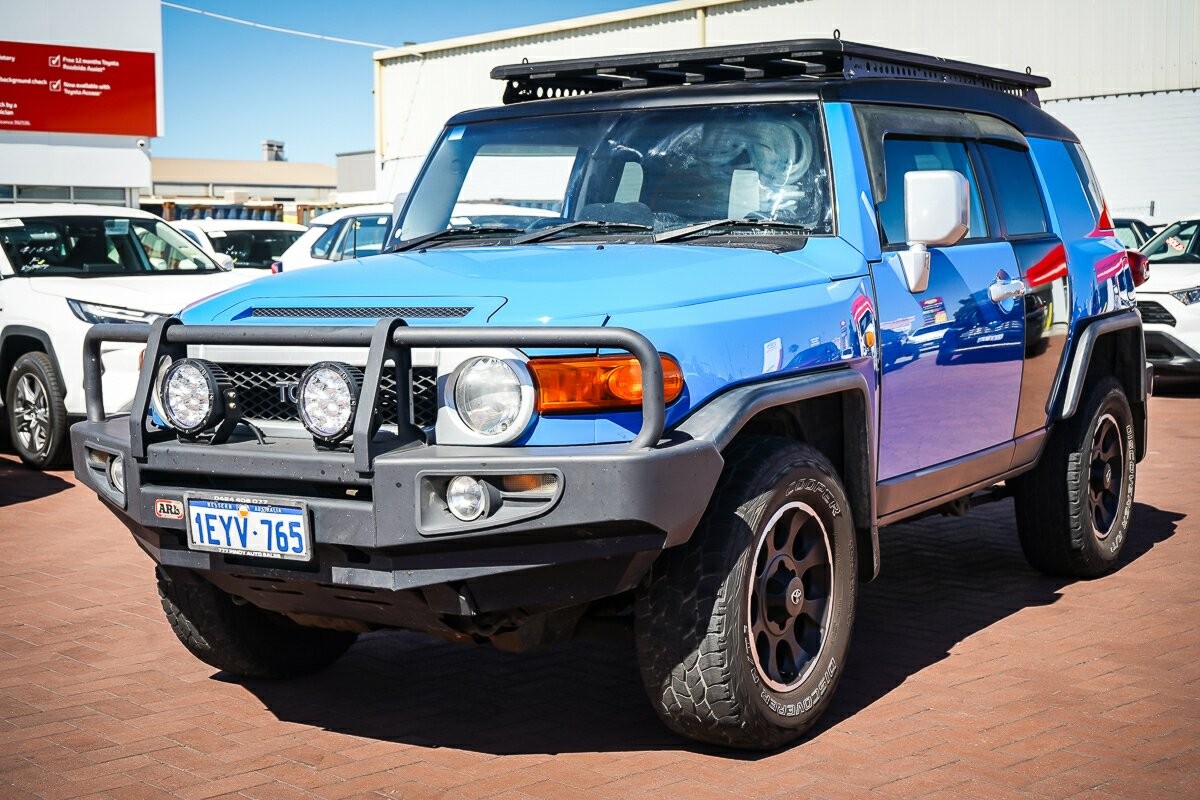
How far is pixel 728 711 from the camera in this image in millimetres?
4070

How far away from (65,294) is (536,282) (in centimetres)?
704

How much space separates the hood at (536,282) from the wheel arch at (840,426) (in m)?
0.32

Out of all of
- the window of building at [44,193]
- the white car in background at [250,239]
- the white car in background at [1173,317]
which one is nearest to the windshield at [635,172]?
the white car in background at [1173,317]

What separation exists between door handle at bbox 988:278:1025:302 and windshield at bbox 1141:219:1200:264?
9706 mm

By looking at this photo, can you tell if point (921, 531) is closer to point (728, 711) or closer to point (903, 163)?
point (903, 163)

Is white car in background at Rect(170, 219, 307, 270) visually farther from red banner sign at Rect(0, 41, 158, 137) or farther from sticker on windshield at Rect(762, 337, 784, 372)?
sticker on windshield at Rect(762, 337, 784, 372)

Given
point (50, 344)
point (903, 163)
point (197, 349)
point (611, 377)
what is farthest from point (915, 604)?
point (50, 344)

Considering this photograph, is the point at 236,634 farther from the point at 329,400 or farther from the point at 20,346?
the point at 20,346

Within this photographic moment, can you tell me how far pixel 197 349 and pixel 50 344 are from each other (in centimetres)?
627

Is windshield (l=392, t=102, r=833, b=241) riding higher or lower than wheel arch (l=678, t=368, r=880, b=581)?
higher

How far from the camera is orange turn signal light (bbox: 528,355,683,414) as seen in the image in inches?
149

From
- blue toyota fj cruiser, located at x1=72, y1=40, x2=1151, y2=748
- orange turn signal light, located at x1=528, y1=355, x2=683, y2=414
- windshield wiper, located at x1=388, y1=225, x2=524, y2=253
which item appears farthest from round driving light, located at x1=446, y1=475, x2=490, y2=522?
windshield wiper, located at x1=388, y1=225, x2=524, y2=253

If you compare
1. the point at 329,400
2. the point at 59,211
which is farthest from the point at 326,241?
the point at 329,400

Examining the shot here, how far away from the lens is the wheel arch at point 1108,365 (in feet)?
20.5
